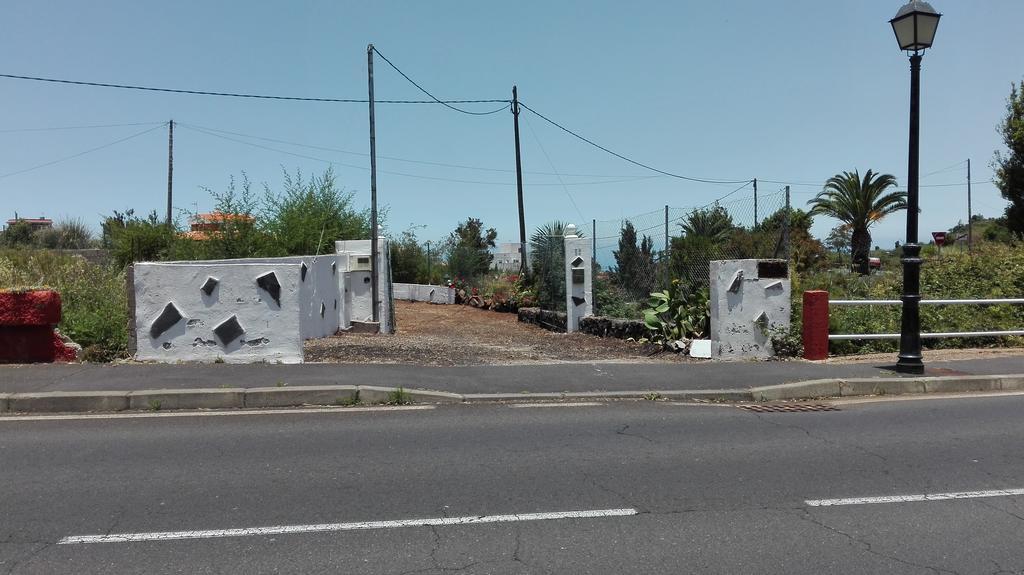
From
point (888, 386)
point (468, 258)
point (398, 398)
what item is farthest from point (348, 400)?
point (468, 258)

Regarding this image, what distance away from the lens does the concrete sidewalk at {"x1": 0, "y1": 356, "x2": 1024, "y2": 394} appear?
359 inches

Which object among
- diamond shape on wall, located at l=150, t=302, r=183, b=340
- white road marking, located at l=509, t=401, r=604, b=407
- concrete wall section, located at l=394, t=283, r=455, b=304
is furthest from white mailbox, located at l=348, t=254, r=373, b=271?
concrete wall section, located at l=394, t=283, r=455, b=304

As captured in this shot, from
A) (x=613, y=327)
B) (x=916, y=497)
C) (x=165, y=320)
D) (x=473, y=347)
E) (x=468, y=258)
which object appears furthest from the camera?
(x=468, y=258)

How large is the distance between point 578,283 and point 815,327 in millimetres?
5845

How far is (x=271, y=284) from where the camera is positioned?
36.2 feet

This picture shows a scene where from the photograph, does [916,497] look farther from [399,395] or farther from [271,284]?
[271,284]

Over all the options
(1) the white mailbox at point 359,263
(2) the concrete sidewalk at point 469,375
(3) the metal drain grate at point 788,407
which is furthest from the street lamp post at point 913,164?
(1) the white mailbox at point 359,263

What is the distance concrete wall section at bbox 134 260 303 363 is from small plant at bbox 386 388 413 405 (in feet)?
8.78

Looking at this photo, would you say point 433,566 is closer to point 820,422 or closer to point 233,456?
point 233,456

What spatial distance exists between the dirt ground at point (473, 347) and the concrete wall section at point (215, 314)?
31.6 inches

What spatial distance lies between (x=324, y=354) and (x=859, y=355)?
8.74m

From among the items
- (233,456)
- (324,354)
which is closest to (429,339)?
(324,354)

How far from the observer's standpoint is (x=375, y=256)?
55.0 feet

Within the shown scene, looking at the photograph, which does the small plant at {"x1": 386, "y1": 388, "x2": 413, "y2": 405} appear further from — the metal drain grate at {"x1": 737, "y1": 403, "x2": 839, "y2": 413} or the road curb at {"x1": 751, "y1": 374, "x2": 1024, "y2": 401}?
the road curb at {"x1": 751, "y1": 374, "x2": 1024, "y2": 401}
